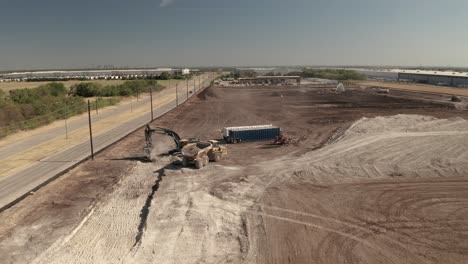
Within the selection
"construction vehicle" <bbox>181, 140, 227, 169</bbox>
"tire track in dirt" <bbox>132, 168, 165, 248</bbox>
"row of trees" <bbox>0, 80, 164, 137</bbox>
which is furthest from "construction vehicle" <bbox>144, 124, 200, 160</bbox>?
"row of trees" <bbox>0, 80, 164, 137</bbox>

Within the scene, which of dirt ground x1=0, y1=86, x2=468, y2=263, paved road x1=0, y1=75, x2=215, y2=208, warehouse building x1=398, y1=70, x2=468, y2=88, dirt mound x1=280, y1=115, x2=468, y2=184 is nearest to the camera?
dirt ground x1=0, y1=86, x2=468, y2=263

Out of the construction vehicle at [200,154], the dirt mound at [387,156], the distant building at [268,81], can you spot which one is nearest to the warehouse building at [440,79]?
the distant building at [268,81]

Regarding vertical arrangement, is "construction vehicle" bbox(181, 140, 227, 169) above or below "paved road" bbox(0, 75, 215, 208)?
above

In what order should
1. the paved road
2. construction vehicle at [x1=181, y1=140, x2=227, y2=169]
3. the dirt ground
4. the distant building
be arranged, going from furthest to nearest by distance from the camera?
the distant building
construction vehicle at [x1=181, y1=140, x2=227, y2=169]
the paved road
the dirt ground

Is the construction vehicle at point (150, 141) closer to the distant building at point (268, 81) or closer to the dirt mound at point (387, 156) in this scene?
the dirt mound at point (387, 156)

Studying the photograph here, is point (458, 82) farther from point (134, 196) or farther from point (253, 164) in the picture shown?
point (134, 196)

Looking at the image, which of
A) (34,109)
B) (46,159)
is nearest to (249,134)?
(46,159)

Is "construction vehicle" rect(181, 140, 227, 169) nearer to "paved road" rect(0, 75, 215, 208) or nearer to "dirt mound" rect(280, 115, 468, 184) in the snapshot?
"dirt mound" rect(280, 115, 468, 184)
